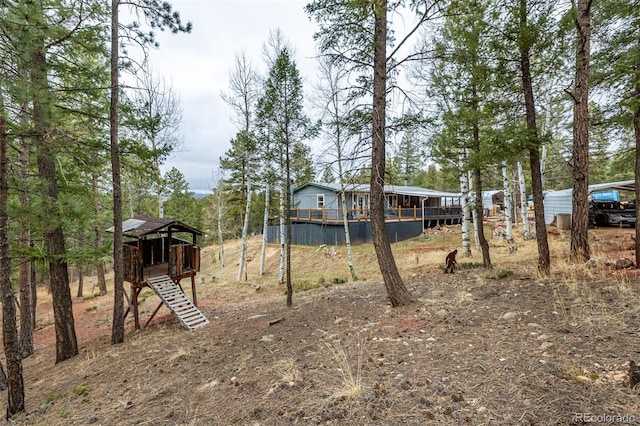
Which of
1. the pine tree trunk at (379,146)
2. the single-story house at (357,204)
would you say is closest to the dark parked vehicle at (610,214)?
the single-story house at (357,204)

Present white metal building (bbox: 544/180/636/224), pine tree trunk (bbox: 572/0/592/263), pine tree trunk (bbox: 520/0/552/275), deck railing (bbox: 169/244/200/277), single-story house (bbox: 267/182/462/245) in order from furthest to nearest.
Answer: single-story house (bbox: 267/182/462/245)
white metal building (bbox: 544/180/636/224)
deck railing (bbox: 169/244/200/277)
pine tree trunk (bbox: 520/0/552/275)
pine tree trunk (bbox: 572/0/592/263)

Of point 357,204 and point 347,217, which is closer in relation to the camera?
point 347,217

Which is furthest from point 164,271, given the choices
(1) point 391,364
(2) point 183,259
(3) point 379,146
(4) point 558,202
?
(4) point 558,202

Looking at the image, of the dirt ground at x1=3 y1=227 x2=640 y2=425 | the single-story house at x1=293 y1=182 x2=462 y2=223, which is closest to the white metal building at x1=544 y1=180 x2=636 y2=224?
the single-story house at x1=293 y1=182 x2=462 y2=223

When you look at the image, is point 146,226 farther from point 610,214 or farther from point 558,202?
point 558,202

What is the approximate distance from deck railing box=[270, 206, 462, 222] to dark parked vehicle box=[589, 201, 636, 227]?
10769 millimetres

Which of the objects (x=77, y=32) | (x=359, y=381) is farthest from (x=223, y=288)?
(x=359, y=381)

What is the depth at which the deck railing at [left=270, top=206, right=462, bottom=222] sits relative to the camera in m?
21.1

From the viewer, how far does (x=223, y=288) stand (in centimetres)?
1595

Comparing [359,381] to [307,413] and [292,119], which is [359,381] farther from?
[292,119]

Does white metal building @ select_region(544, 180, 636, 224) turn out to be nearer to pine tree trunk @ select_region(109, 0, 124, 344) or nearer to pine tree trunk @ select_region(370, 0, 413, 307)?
pine tree trunk @ select_region(370, 0, 413, 307)

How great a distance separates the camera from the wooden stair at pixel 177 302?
9.12 m

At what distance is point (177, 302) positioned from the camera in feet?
31.8

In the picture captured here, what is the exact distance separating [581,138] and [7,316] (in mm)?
12943
